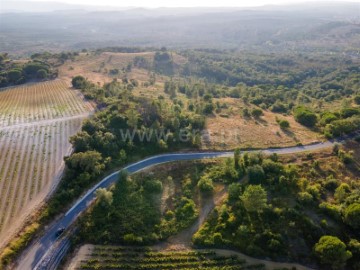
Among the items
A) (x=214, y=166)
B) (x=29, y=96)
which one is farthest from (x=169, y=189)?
(x=29, y=96)

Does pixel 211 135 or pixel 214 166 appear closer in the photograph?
pixel 214 166

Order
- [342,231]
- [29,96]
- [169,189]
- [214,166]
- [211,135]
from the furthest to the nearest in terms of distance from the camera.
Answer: [29,96] < [211,135] < [214,166] < [169,189] < [342,231]

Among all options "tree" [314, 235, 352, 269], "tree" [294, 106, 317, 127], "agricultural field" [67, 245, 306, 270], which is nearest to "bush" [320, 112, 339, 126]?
"tree" [294, 106, 317, 127]

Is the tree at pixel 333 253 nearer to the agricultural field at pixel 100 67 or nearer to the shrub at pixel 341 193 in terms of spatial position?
the shrub at pixel 341 193

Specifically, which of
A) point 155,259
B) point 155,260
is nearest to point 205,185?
point 155,259

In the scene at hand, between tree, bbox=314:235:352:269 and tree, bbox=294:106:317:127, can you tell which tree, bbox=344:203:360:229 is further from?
tree, bbox=294:106:317:127

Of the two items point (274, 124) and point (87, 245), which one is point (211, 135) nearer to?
point (274, 124)

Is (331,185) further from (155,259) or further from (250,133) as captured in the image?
(155,259)
